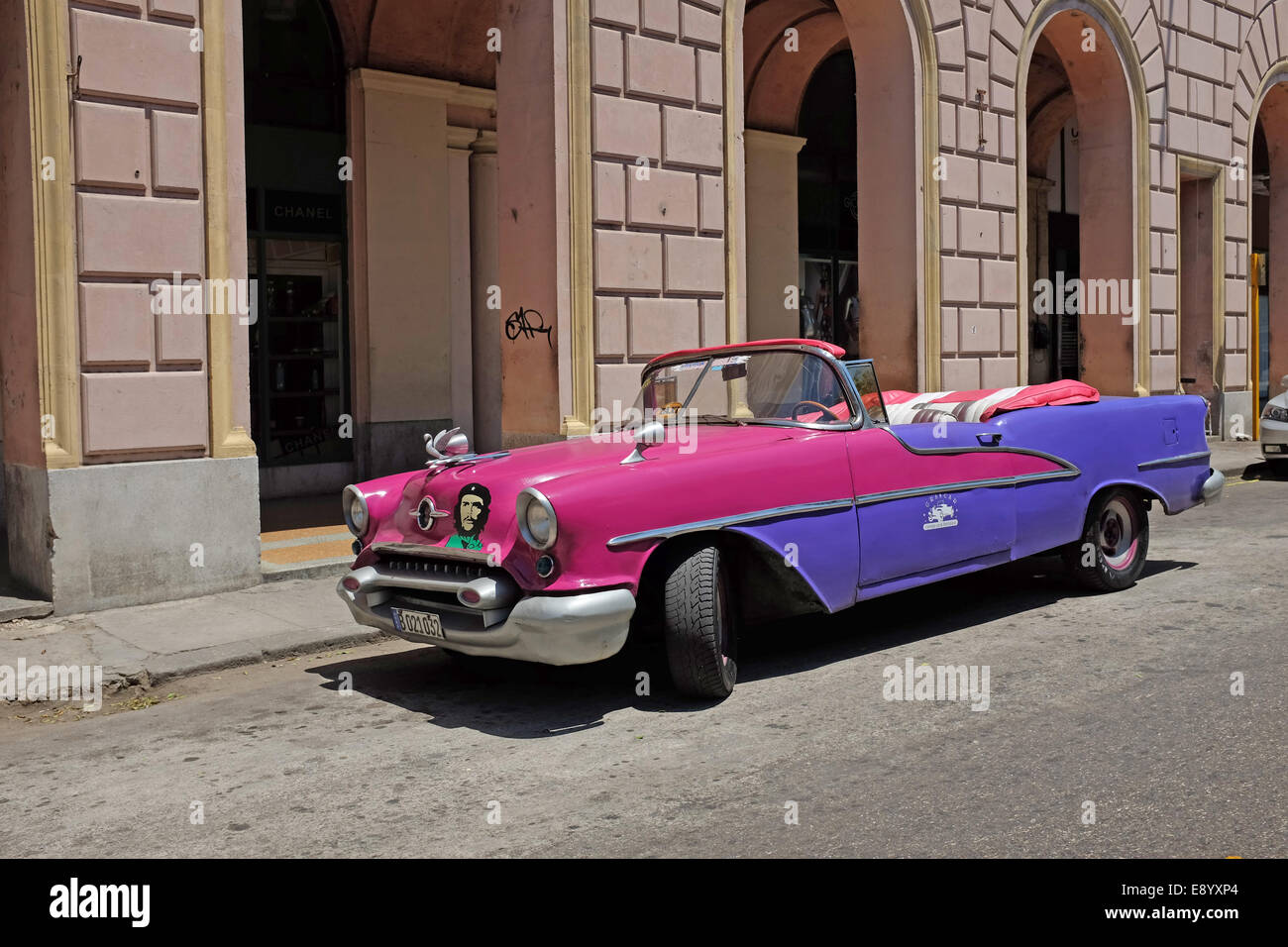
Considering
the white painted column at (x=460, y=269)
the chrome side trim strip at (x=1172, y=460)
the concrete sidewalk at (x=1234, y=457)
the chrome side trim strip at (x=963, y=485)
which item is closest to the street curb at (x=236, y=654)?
the chrome side trim strip at (x=963, y=485)

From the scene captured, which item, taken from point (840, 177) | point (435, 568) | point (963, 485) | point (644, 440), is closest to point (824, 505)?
point (644, 440)

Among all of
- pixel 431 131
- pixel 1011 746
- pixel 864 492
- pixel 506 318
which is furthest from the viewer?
pixel 431 131

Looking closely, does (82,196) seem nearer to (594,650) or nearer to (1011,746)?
(594,650)

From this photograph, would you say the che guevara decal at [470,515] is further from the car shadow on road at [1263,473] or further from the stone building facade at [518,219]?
the car shadow on road at [1263,473]

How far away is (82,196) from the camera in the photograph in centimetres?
778

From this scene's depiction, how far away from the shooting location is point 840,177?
19.6 meters

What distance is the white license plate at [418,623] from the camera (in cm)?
530

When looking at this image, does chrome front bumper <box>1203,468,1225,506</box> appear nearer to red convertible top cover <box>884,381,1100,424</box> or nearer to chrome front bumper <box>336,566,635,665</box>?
red convertible top cover <box>884,381,1100,424</box>

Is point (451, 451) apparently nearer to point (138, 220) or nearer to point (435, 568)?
point (435, 568)

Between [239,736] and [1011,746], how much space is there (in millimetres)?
3150

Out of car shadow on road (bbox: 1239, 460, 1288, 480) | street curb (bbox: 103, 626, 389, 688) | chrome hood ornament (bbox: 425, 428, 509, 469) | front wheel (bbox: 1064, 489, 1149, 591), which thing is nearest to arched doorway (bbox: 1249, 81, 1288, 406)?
car shadow on road (bbox: 1239, 460, 1288, 480)

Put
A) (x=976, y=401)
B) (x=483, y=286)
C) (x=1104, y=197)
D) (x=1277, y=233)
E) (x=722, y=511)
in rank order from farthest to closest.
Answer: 1. (x=1277, y=233)
2. (x=1104, y=197)
3. (x=483, y=286)
4. (x=976, y=401)
5. (x=722, y=511)

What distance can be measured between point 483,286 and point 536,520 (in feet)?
32.5
